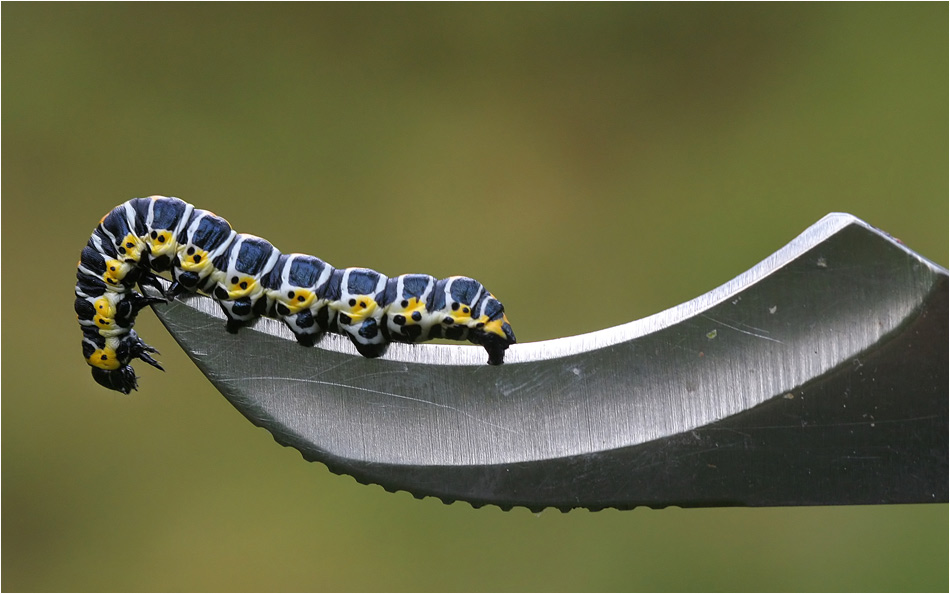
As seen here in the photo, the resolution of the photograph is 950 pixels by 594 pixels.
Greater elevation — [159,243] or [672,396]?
[159,243]

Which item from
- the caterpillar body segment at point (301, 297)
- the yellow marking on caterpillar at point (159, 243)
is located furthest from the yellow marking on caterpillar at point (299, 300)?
the yellow marking on caterpillar at point (159, 243)

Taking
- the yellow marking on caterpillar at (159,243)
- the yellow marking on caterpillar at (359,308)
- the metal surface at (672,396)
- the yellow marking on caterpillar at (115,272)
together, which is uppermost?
the yellow marking on caterpillar at (159,243)

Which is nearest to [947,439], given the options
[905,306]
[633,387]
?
[905,306]

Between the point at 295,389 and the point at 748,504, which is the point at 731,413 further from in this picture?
the point at 295,389

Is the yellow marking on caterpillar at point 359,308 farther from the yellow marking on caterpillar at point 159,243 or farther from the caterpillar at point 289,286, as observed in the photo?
the yellow marking on caterpillar at point 159,243

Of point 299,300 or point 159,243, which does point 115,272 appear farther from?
point 299,300

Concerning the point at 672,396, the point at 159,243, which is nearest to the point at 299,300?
the point at 159,243
